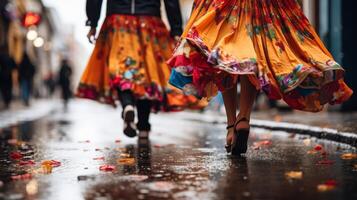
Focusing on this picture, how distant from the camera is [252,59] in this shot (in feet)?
16.1

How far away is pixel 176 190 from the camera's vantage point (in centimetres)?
353

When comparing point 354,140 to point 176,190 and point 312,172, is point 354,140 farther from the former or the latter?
point 176,190

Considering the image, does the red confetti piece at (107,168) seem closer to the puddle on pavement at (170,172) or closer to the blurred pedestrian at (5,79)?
the puddle on pavement at (170,172)

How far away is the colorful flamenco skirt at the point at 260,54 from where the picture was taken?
16.2 feet

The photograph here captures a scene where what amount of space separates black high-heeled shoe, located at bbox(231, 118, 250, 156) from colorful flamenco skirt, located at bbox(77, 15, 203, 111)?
2036 mm

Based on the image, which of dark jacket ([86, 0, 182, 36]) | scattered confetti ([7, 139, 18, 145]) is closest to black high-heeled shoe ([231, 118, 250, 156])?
dark jacket ([86, 0, 182, 36])

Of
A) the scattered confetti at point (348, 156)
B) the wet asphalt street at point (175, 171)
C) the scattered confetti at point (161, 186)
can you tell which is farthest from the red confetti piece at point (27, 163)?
the scattered confetti at point (348, 156)

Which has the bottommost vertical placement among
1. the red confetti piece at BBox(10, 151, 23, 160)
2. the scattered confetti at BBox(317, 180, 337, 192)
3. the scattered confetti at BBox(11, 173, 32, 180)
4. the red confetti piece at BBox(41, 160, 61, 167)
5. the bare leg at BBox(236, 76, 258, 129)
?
the red confetti piece at BBox(10, 151, 23, 160)

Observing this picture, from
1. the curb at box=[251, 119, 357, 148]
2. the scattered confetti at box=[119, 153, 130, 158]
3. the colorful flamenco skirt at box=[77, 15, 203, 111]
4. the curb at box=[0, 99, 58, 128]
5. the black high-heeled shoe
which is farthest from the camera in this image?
the curb at box=[0, 99, 58, 128]

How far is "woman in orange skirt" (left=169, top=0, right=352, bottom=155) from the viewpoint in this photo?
4941 mm

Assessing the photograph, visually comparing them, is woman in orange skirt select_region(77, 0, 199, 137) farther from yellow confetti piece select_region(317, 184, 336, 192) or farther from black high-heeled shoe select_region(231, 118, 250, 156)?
yellow confetti piece select_region(317, 184, 336, 192)

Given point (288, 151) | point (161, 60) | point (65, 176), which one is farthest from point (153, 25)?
point (65, 176)

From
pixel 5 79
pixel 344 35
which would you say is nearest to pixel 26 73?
pixel 5 79

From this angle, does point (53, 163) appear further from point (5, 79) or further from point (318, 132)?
point (5, 79)
